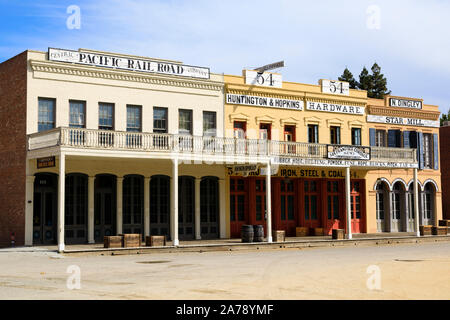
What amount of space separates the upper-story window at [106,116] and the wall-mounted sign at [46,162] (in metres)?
3.24

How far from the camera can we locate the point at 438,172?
125 feet

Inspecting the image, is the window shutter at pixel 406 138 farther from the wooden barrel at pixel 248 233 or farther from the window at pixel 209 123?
the wooden barrel at pixel 248 233

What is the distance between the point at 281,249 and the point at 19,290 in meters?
14.8

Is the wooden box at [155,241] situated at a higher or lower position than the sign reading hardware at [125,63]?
lower

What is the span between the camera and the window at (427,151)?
37.5 meters

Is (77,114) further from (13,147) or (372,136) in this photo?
(372,136)

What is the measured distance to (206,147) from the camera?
2666 centimetres

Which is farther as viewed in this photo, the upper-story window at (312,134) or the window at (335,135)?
the window at (335,135)

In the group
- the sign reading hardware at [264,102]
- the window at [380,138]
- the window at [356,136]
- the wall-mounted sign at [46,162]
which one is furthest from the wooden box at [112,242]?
the window at [380,138]

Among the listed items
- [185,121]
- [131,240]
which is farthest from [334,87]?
[131,240]

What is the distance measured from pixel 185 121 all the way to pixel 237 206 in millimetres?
5112

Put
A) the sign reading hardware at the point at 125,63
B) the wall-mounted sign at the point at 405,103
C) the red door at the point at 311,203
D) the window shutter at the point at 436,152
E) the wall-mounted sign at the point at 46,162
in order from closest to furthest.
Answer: the wall-mounted sign at the point at 46,162, the sign reading hardware at the point at 125,63, the red door at the point at 311,203, the wall-mounted sign at the point at 405,103, the window shutter at the point at 436,152
